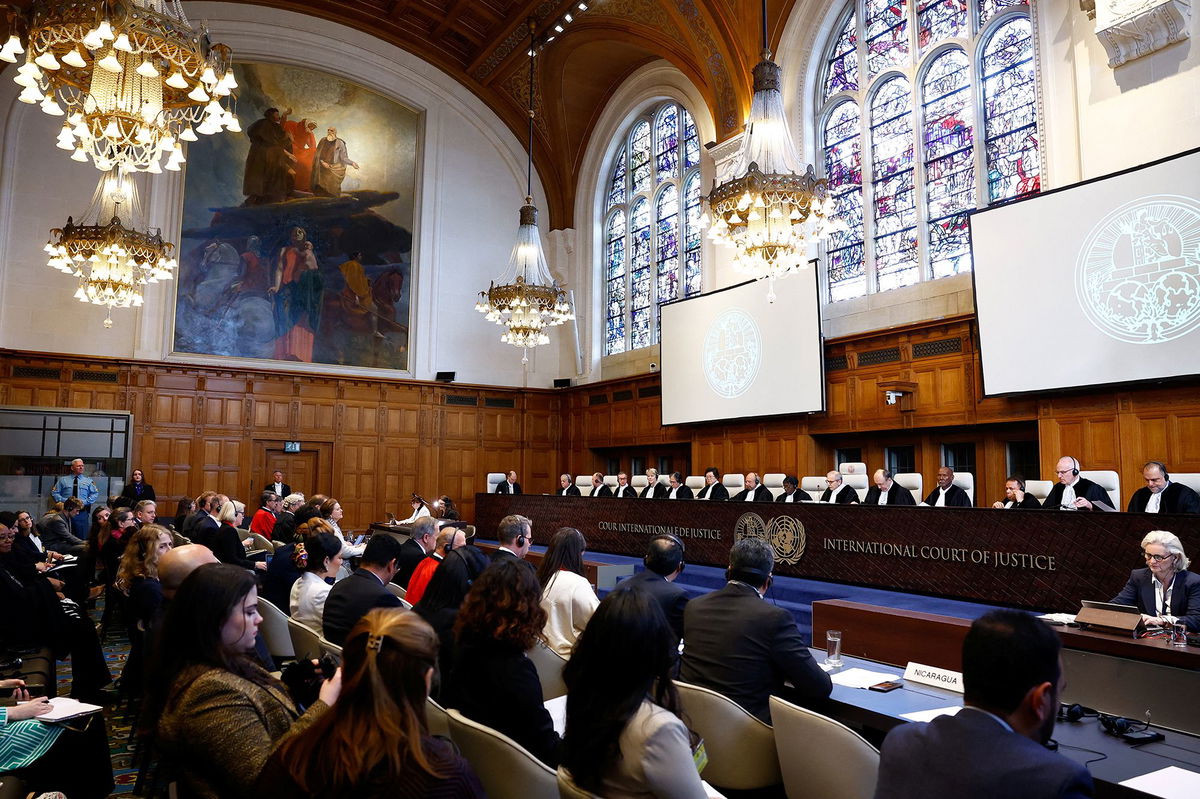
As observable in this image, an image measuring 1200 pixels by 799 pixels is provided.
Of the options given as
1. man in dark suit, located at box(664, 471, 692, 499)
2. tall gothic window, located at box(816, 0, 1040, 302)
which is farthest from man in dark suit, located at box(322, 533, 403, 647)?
tall gothic window, located at box(816, 0, 1040, 302)

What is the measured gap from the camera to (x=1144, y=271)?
24.9 feet

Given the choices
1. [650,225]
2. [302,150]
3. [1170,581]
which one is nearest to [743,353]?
[650,225]

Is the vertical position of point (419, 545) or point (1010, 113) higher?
point (1010, 113)

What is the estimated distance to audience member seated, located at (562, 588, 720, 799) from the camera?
5.72ft

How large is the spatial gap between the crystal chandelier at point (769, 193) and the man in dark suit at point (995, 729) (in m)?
6.20

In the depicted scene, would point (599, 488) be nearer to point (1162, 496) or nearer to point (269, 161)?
point (1162, 496)

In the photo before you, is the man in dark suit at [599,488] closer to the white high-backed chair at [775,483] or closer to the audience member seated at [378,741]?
the white high-backed chair at [775,483]

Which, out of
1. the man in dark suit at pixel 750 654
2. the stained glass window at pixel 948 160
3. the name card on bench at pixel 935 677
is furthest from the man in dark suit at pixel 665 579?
the stained glass window at pixel 948 160

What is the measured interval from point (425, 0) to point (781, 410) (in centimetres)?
1047

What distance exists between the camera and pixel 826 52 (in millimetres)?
11750

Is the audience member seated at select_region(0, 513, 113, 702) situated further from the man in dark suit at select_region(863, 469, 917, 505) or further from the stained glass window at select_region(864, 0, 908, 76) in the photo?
the stained glass window at select_region(864, 0, 908, 76)

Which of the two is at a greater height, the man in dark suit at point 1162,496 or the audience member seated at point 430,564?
the man in dark suit at point 1162,496

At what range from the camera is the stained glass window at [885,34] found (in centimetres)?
1072

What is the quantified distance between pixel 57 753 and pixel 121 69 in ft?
14.4
